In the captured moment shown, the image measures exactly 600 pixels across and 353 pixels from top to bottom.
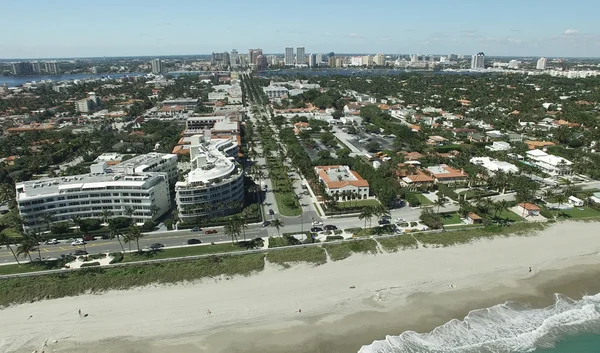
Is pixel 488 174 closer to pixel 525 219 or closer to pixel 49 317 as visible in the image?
pixel 525 219

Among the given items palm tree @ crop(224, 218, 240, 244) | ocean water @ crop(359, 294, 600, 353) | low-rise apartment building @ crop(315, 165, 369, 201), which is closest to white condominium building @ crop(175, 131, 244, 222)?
palm tree @ crop(224, 218, 240, 244)

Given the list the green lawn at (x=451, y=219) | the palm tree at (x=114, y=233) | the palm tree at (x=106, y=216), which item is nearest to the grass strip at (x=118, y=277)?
the palm tree at (x=114, y=233)

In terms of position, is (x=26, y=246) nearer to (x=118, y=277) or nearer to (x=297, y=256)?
(x=118, y=277)

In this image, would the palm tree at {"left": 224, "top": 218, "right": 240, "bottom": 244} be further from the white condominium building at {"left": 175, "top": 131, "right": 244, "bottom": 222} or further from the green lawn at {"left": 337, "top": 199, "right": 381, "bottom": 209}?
the green lawn at {"left": 337, "top": 199, "right": 381, "bottom": 209}

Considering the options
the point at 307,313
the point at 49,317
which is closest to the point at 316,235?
the point at 307,313

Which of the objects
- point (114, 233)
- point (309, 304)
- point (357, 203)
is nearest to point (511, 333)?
point (309, 304)

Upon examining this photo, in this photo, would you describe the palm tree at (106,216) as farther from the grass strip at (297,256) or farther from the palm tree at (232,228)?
the grass strip at (297,256)

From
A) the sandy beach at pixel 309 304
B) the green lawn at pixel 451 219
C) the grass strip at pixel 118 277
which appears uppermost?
the green lawn at pixel 451 219
